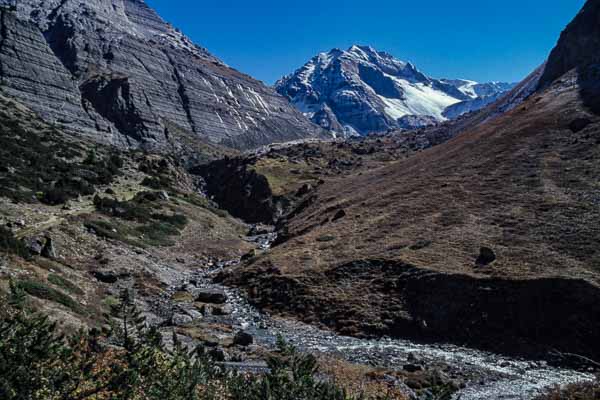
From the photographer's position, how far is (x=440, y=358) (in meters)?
23.8

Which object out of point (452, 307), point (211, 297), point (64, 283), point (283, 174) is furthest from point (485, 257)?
point (283, 174)

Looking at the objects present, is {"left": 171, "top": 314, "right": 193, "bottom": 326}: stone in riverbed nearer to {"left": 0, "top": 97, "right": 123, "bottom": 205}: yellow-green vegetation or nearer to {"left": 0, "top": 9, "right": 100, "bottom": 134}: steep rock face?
{"left": 0, "top": 97, "right": 123, "bottom": 205}: yellow-green vegetation

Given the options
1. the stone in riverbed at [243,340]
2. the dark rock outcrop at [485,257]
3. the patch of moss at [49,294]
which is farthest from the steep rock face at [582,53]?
the patch of moss at [49,294]

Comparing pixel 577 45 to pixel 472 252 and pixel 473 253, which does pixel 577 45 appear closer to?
pixel 472 252

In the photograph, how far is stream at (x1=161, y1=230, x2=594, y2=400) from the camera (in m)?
19.9

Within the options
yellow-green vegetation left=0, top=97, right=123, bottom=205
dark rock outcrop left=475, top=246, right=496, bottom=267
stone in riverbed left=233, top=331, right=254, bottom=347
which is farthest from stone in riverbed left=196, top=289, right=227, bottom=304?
yellow-green vegetation left=0, top=97, right=123, bottom=205

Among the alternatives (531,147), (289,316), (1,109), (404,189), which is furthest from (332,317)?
(1,109)

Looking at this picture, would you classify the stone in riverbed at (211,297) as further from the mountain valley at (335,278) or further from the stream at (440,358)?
the stream at (440,358)

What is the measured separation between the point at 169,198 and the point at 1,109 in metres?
46.1

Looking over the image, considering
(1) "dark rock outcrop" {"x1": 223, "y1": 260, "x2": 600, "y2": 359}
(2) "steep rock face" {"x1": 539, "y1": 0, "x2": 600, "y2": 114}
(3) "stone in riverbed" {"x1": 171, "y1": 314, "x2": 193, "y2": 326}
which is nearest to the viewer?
(1) "dark rock outcrop" {"x1": 223, "y1": 260, "x2": 600, "y2": 359}

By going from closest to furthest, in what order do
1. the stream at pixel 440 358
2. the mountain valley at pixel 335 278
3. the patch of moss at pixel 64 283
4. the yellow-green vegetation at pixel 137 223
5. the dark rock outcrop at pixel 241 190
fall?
1. the mountain valley at pixel 335 278
2. the stream at pixel 440 358
3. the patch of moss at pixel 64 283
4. the yellow-green vegetation at pixel 137 223
5. the dark rock outcrop at pixel 241 190

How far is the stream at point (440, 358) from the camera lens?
19.9 m

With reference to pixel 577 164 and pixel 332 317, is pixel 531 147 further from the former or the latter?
pixel 332 317

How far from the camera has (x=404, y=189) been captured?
52.8 m
